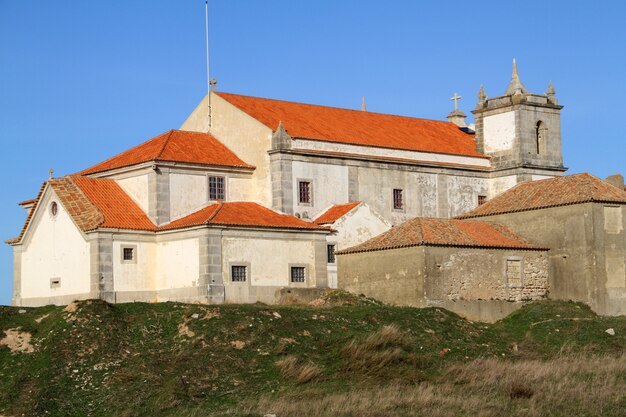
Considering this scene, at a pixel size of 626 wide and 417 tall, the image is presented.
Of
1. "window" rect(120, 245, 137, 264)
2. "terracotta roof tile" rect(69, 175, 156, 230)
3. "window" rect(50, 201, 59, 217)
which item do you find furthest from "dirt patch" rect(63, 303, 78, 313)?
"window" rect(50, 201, 59, 217)

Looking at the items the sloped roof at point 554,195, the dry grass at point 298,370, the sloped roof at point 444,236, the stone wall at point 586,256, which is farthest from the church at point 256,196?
the dry grass at point 298,370

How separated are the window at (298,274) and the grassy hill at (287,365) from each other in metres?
9.81

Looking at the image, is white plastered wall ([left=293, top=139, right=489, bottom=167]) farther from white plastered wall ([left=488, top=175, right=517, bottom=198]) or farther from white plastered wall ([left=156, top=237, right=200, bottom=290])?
white plastered wall ([left=156, top=237, right=200, bottom=290])

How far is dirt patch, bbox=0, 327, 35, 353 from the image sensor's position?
31984mm

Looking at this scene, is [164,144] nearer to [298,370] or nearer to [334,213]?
[334,213]

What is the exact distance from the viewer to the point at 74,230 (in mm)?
47312

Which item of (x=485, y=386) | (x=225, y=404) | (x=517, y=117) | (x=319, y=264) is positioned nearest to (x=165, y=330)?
(x=225, y=404)

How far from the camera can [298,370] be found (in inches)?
1238

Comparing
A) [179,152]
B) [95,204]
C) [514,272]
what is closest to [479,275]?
[514,272]

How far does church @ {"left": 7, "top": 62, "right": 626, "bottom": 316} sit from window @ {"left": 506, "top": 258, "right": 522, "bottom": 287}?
0.84 m

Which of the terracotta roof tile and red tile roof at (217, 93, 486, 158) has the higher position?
red tile roof at (217, 93, 486, 158)

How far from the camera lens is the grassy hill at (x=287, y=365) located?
93.8 feet

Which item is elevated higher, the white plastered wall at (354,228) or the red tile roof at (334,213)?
the red tile roof at (334,213)

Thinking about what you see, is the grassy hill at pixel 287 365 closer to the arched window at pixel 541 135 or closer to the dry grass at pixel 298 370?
the dry grass at pixel 298 370
